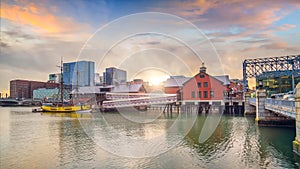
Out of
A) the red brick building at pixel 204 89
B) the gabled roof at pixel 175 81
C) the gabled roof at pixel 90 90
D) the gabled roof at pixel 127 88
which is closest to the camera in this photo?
the red brick building at pixel 204 89

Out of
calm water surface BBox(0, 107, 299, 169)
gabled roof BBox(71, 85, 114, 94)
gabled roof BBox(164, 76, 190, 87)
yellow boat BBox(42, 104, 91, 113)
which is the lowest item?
calm water surface BBox(0, 107, 299, 169)

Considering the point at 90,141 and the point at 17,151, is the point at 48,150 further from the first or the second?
the point at 90,141

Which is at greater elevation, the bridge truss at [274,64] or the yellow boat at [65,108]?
the bridge truss at [274,64]

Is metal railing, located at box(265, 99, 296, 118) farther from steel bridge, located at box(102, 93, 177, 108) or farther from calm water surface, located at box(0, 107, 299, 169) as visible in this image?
steel bridge, located at box(102, 93, 177, 108)

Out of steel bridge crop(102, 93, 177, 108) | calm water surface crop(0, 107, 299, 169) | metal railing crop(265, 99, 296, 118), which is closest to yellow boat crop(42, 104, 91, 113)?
steel bridge crop(102, 93, 177, 108)

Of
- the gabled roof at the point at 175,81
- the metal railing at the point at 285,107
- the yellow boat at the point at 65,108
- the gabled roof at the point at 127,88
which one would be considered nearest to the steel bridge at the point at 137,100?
the gabled roof at the point at 127,88

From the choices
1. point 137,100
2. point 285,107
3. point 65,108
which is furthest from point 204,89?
point 65,108

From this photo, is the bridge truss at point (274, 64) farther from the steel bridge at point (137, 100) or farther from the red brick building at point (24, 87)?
the red brick building at point (24, 87)

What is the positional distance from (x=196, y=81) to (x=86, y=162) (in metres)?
43.2

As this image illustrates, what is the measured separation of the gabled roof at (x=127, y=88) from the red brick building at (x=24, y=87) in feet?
374

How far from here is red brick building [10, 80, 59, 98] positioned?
174500mm

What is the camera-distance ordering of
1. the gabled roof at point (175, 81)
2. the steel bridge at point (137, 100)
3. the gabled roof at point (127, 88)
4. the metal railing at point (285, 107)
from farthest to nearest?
1. the gabled roof at point (127, 88)
2. the gabled roof at point (175, 81)
3. the steel bridge at point (137, 100)
4. the metal railing at point (285, 107)

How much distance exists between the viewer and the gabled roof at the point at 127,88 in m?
78.6

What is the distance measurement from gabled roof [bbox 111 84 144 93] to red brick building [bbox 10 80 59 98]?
374ft
